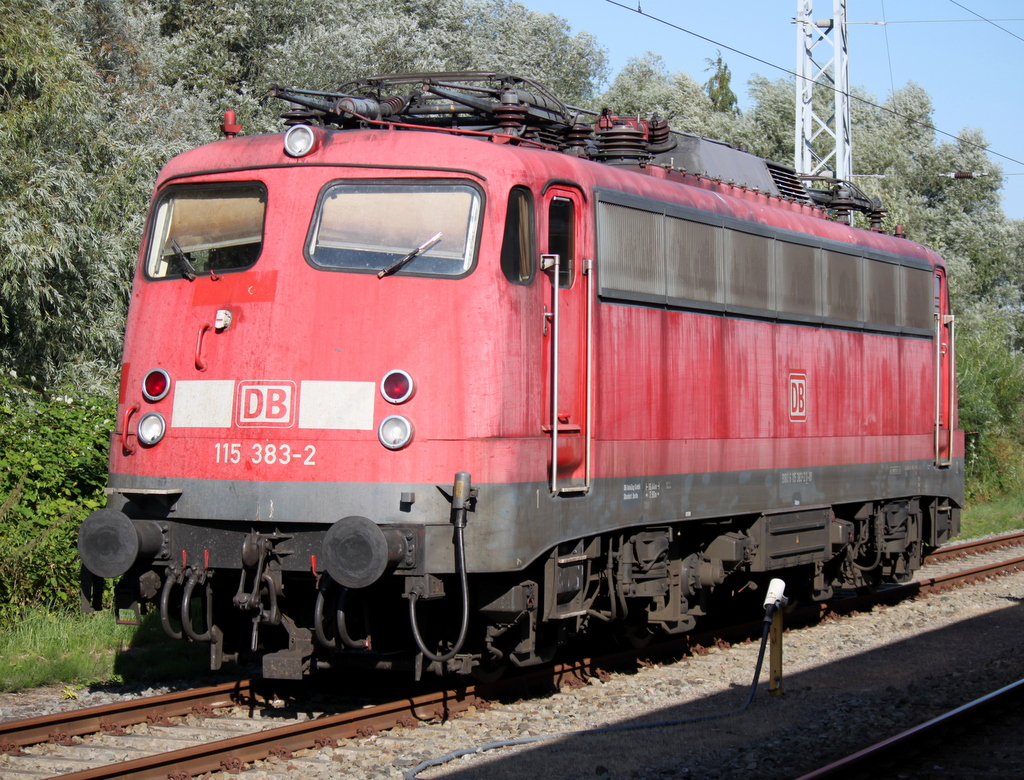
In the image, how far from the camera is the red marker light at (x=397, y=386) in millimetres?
7141

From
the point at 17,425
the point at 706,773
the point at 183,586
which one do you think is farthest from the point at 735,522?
the point at 17,425

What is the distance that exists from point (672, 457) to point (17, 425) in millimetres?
6369

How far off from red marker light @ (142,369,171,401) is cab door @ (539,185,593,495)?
94.3 inches

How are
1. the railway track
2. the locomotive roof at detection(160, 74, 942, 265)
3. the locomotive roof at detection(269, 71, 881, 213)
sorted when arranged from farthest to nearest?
the locomotive roof at detection(269, 71, 881, 213)
the locomotive roof at detection(160, 74, 942, 265)
the railway track

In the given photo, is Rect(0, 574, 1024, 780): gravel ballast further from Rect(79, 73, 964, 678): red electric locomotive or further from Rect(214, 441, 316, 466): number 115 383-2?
Rect(214, 441, 316, 466): number 115 383-2

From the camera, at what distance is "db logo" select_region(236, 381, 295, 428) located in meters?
7.24

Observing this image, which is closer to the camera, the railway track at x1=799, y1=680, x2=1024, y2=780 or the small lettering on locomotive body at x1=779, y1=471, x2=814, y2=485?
the railway track at x1=799, y1=680, x2=1024, y2=780

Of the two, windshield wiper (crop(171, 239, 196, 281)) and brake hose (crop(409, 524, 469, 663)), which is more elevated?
windshield wiper (crop(171, 239, 196, 281))

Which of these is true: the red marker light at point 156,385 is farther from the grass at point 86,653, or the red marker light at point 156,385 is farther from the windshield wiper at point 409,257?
the grass at point 86,653

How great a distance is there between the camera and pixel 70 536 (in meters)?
11.0

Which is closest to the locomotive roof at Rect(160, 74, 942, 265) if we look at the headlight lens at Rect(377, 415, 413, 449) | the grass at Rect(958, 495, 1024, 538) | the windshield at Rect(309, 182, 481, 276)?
the windshield at Rect(309, 182, 481, 276)

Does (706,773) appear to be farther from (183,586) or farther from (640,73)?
A: (640,73)

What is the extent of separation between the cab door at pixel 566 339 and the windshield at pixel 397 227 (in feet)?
1.97

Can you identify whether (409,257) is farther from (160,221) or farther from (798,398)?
(798,398)
